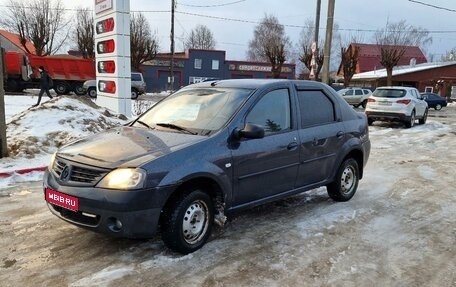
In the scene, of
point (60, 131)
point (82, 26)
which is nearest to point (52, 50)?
point (82, 26)

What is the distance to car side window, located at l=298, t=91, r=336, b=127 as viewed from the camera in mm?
5297

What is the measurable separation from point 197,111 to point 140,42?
4237cm

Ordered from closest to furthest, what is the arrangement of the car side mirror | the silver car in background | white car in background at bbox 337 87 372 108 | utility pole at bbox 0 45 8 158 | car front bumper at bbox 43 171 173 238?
1. car front bumper at bbox 43 171 173 238
2. the car side mirror
3. utility pole at bbox 0 45 8 158
4. the silver car in background
5. white car in background at bbox 337 87 372 108

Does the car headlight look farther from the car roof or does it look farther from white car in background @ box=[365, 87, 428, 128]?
white car in background @ box=[365, 87, 428, 128]

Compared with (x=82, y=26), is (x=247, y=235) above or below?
below

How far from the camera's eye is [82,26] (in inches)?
1852

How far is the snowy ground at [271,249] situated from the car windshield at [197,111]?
119 cm

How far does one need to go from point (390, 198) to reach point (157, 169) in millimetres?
4108

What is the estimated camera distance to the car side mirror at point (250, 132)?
4244 millimetres

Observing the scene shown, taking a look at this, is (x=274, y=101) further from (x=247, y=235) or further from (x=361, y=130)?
(x=361, y=130)

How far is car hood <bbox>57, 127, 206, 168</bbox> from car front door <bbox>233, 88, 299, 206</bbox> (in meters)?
0.58

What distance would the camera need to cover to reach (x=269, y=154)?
4.68m

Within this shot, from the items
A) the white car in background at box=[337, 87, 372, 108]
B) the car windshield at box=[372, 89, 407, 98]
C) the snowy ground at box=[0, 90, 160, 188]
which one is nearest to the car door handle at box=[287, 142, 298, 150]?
the snowy ground at box=[0, 90, 160, 188]

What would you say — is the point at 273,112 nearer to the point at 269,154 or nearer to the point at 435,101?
the point at 269,154
